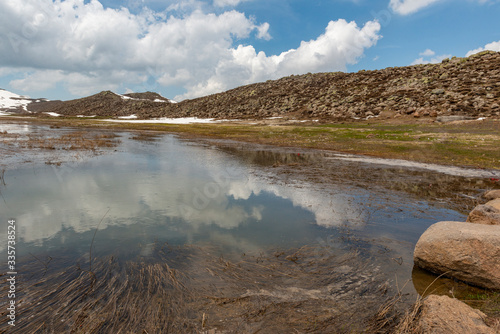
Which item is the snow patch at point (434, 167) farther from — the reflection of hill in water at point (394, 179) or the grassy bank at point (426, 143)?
the grassy bank at point (426, 143)

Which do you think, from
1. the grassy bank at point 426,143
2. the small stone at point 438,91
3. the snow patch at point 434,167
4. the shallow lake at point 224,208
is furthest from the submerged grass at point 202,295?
the small stone at point 438,91

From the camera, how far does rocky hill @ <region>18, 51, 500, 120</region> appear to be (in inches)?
2343

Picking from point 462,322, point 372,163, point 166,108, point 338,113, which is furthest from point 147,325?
point 166,108

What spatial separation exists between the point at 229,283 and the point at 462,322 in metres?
4.80

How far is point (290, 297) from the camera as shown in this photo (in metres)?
6.02

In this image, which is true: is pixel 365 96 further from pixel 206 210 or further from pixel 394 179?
pixel 206 210

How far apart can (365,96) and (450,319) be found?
8549 cm

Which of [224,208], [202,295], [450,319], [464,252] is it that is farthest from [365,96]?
[202,295]

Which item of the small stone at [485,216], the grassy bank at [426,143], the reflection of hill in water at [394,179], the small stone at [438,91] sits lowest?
the reflection of hill in water at [394,179]

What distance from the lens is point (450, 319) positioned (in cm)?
442

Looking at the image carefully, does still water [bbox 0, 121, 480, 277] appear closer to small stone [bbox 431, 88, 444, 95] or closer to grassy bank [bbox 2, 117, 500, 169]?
grassy bank [bbox 2, 117, 500, 169]

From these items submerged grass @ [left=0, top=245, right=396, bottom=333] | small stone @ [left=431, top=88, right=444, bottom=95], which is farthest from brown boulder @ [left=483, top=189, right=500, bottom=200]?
small stone @ [left=431, top=88, right=444, bottom=95]

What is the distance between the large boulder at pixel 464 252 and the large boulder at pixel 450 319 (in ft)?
7.15

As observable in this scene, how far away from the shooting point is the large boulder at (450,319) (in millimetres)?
4238
